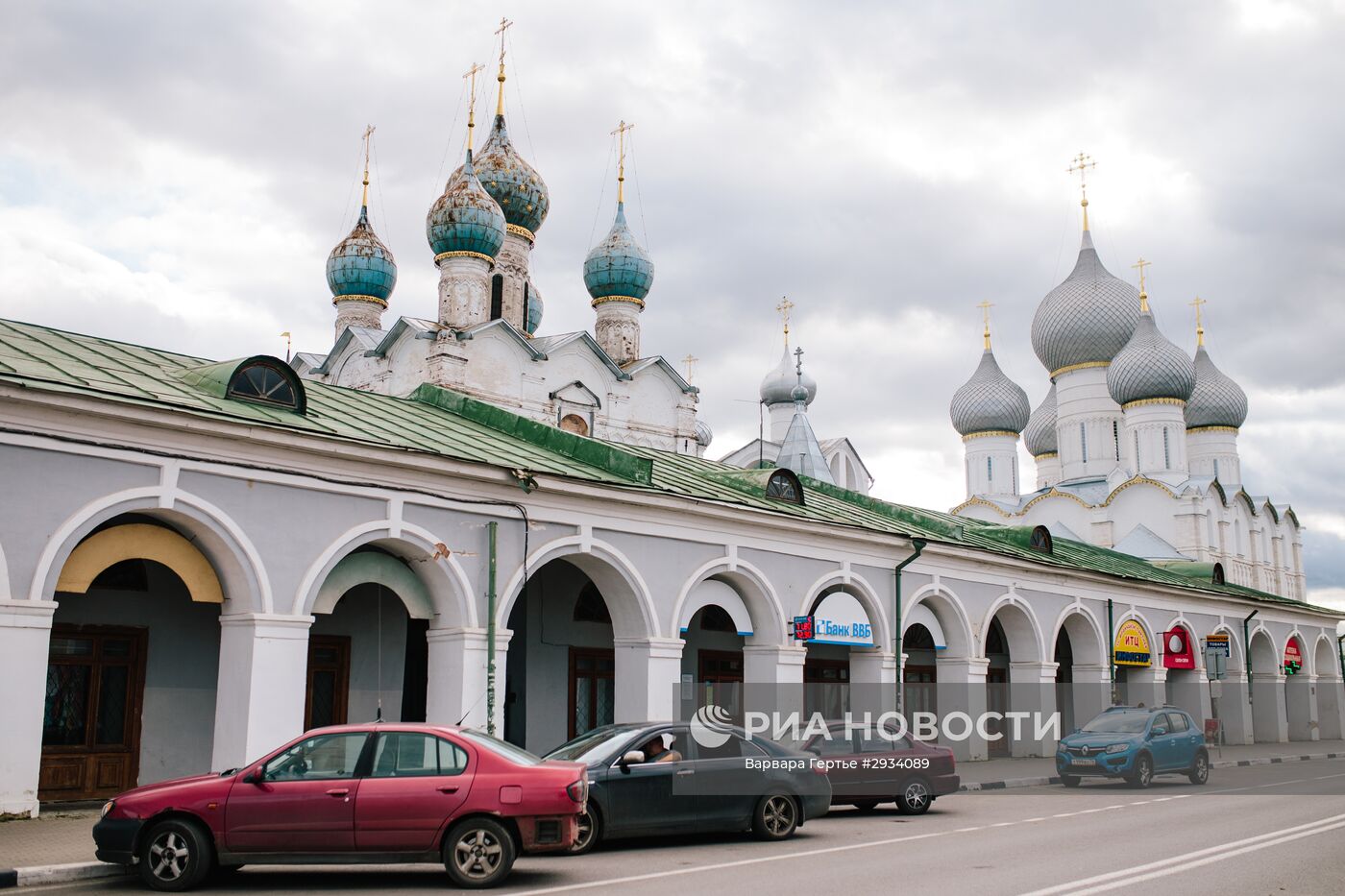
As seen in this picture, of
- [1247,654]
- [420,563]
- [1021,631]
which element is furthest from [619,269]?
[420,563]

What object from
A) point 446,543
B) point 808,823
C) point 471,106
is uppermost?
point 471,106

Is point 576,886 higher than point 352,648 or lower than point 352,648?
lower

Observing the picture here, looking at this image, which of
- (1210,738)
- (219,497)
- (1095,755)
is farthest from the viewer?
(1210,738)

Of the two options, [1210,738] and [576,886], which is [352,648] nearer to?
[576,886]

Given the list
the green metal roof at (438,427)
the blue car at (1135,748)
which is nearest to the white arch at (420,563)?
the green metal roof at (438,427)

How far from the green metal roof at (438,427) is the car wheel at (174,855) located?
200 inches

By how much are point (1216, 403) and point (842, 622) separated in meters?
40.7

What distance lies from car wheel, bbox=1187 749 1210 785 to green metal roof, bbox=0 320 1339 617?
5537mm

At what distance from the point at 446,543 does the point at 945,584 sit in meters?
11.5

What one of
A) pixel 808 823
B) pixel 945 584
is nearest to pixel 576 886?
pixel 808 823

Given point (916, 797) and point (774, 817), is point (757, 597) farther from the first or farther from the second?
point (774, 817)

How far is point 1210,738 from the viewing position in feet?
105

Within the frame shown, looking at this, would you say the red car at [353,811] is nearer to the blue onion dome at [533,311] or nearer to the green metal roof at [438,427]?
the green metal roof at [438,427]

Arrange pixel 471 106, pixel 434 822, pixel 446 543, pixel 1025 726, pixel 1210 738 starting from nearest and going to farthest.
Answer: pixel 434 822, pixel 446 543, pixel 1025 726, pixel 1210 738, pixel 471 106
